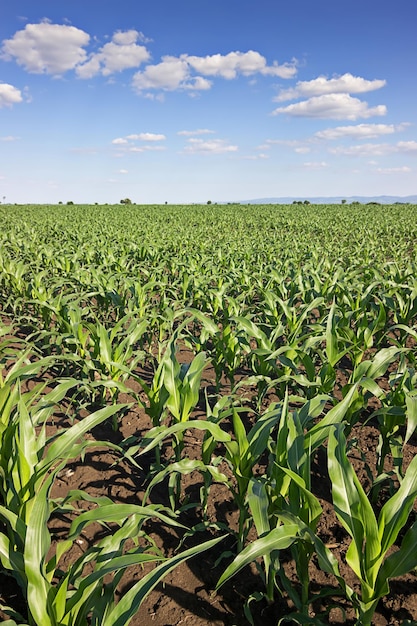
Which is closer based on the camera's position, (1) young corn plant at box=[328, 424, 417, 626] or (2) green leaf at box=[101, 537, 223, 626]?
(2) green leaf at box=[101, 537, 223, 626]

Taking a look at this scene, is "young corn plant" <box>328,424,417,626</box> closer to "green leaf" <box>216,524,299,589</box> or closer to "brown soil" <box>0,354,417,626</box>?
"green leaf" <box>216,524,299,589</box>

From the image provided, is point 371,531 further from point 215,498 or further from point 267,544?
point 215,498

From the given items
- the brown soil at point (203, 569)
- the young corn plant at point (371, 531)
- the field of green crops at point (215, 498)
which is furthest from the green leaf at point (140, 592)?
the brown soil at point (203, 569)

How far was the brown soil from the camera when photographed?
1.78m

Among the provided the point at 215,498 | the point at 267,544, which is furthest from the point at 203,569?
the point at 267,544

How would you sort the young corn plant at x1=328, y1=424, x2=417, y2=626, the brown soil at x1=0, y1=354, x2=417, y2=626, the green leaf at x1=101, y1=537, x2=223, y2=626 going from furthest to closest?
the brown soil at x1=0, y1=354, x2=417, y2=626
the young corn plant at x1=328, y1=424, x2=417, y2=626
the green leaf at x1=101, y1=537, x2=223, y2=626

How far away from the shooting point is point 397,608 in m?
1.80

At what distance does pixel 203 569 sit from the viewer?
2014 millimetres

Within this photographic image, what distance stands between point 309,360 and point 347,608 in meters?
1.44

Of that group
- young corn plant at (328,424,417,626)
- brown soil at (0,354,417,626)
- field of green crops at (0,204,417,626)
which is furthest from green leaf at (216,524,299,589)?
brown soil at (0,354,417,626)

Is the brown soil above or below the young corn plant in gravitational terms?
below

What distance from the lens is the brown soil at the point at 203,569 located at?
178 centimetres

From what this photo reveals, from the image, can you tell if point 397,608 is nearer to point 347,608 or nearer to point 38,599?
point 347,608

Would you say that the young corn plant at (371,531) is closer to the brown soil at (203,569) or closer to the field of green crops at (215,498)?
the field of green crops at (215,498)
